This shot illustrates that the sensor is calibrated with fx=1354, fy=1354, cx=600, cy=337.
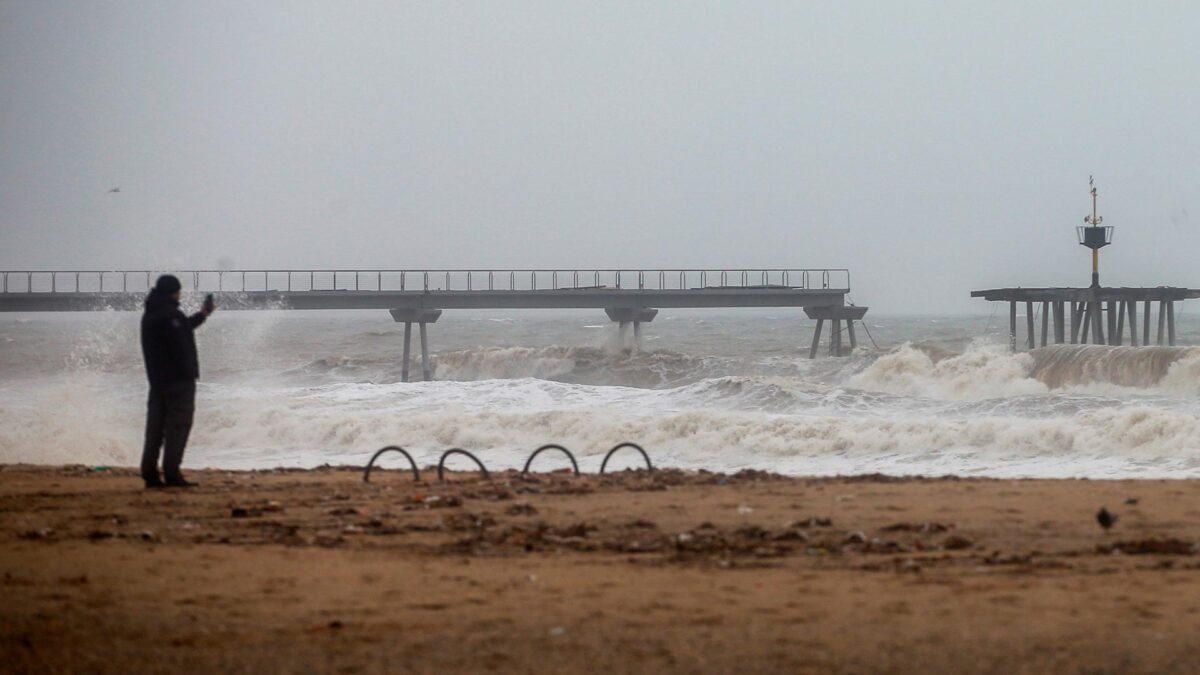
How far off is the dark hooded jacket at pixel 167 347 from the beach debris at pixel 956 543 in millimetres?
6217

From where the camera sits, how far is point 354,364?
57.5 meters

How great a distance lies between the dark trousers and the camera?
36.1ft

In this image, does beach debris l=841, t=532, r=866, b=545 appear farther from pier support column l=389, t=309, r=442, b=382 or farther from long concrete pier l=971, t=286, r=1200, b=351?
pier support column l=389, t=309, r=442, b=382

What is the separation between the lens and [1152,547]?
760 cm

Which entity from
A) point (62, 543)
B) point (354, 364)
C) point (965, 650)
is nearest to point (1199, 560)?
point (965, 650)

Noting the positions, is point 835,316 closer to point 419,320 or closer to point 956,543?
point 419,320

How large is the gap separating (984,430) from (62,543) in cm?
1601

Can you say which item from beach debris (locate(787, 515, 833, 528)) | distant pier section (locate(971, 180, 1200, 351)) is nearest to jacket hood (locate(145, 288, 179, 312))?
beach debris (locate(787, 515, 833, 528))

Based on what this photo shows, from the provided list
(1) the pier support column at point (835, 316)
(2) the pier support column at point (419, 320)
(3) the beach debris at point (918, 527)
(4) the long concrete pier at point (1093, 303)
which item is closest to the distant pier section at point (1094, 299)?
(4) the long concrete pier at point (1093, 303)

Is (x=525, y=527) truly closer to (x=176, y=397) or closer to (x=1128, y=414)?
(x=176, y=397)

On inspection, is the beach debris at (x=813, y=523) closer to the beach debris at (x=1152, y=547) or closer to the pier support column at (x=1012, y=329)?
the beach debris at (x=1152, y=547)

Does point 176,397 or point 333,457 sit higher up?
point 176,397

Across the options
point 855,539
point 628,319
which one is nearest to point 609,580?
point 855,539

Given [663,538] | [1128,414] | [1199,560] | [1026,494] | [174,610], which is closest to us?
[174,610]
